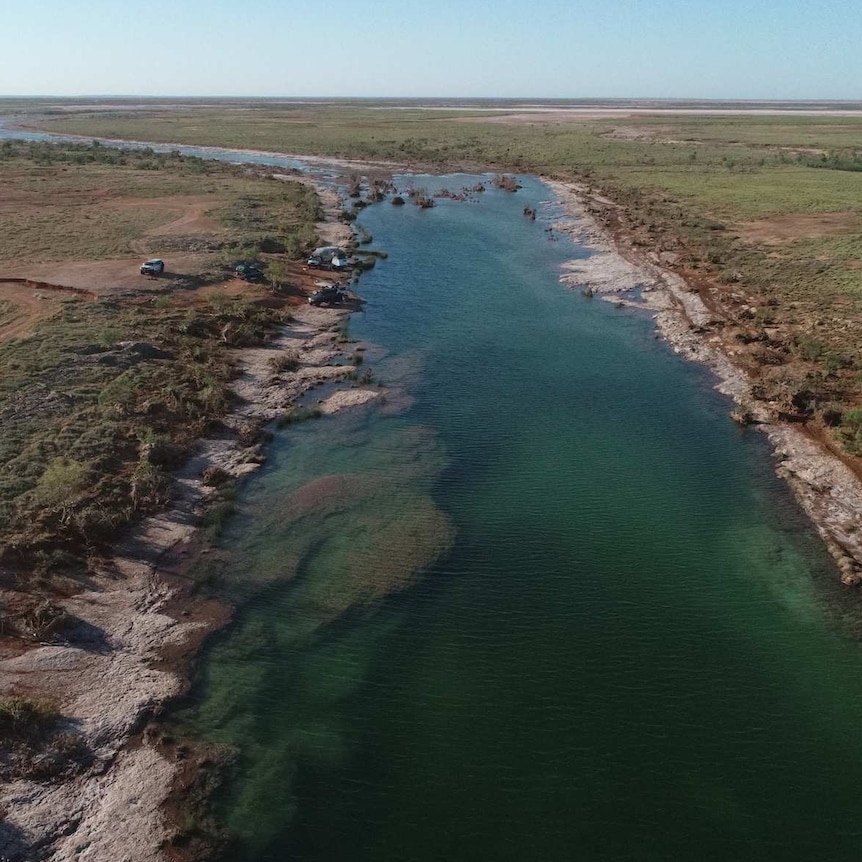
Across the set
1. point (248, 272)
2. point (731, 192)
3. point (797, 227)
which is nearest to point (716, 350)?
point (248, 272)

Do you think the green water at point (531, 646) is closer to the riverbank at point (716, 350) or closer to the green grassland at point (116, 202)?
the riverbank at point (716, 350)

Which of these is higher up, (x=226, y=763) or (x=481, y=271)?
(x=481, y=271)

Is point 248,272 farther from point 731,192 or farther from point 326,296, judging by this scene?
point 731,192

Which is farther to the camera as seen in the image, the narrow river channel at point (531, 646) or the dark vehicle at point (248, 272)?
the dark vehicle at point (248, 272)

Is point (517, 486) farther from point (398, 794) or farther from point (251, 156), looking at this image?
point (251, 156)

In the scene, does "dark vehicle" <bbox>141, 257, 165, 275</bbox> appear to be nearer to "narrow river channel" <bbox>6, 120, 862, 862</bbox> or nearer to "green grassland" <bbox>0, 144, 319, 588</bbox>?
"green grassland" <bbox>0, 144, 319, 588</bbox>

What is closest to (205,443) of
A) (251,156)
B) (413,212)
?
(413,212)

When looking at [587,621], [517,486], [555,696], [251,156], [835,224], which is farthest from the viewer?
[251,156]

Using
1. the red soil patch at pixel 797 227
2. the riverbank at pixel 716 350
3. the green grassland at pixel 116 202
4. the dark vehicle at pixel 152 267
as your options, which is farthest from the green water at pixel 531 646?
the red soil patch at pixel 797 227
